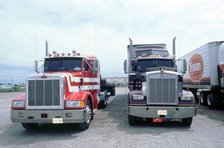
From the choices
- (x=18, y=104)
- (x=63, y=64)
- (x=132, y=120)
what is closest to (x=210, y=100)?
(x=132, y=120)

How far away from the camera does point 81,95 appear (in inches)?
272

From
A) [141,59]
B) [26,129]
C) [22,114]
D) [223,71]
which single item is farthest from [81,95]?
[223,71]

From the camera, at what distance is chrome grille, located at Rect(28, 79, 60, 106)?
643cm

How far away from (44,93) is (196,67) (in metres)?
10.8

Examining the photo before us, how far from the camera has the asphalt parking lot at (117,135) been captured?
5.58m

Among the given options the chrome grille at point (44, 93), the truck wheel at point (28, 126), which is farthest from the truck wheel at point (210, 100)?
the truck wheel at point (28, 126)

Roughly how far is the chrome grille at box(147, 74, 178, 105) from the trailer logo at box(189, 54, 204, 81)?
22.0ft

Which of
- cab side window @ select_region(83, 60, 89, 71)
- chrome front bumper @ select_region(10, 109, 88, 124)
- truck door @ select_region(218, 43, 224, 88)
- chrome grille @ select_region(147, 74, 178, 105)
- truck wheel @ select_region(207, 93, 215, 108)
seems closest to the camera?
chrome front bumper @ select_region(10, 109, 88, 124)

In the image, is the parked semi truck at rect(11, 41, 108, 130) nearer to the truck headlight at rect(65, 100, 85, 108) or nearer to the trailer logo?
the truck headlight at rect(65, 100, 85, 108)

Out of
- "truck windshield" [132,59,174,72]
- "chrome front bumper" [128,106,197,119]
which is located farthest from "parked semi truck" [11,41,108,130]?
"truck windshield" [132,59,174,72]

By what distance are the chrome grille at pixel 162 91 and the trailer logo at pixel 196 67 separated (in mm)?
6701

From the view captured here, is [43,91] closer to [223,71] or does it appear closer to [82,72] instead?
[82,72]

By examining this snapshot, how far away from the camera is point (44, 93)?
644 cm

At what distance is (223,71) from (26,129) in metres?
9.26
